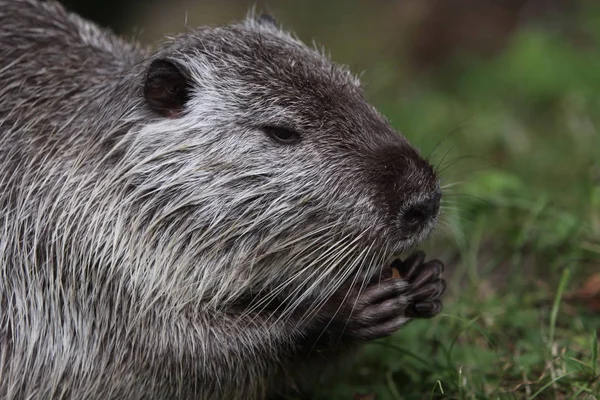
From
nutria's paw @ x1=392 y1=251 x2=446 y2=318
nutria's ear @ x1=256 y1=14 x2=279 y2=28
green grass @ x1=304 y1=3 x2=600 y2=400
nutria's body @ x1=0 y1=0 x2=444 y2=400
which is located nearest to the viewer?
nutria's body @ x1=0 y1=0 x2=444 y2=400

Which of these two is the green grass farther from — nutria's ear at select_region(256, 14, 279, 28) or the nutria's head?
nutria's ear at select_region(256, 14, 279, 28)

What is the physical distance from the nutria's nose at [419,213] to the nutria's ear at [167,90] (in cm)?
106

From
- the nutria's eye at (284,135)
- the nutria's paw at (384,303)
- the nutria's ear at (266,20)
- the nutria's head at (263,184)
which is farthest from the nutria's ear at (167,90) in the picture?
the nutria's paw at (384,303)

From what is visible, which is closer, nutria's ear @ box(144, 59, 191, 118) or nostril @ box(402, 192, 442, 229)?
nostril @ box(402, 192, 442, 229)

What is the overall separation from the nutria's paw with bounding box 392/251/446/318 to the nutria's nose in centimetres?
32

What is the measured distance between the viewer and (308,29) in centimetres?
974

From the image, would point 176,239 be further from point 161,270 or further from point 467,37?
point 467,37

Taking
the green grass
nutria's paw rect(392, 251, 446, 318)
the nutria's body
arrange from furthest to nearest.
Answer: the green grass < nutria's paw rect(392, 251, 446, 318) < the nutria's body

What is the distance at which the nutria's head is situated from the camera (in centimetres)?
334

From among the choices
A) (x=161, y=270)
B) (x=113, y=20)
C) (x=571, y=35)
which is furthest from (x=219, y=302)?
(x=113, y=20)

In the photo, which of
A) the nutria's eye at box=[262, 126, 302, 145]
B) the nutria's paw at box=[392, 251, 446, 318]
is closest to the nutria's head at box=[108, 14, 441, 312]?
the nutria's eye at box=[262, 126, 302, 145]

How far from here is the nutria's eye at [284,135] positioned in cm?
349

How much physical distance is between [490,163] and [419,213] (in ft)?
11.0

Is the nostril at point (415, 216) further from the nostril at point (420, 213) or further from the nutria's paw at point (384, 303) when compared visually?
the nutria's paw at point (384, 303)
